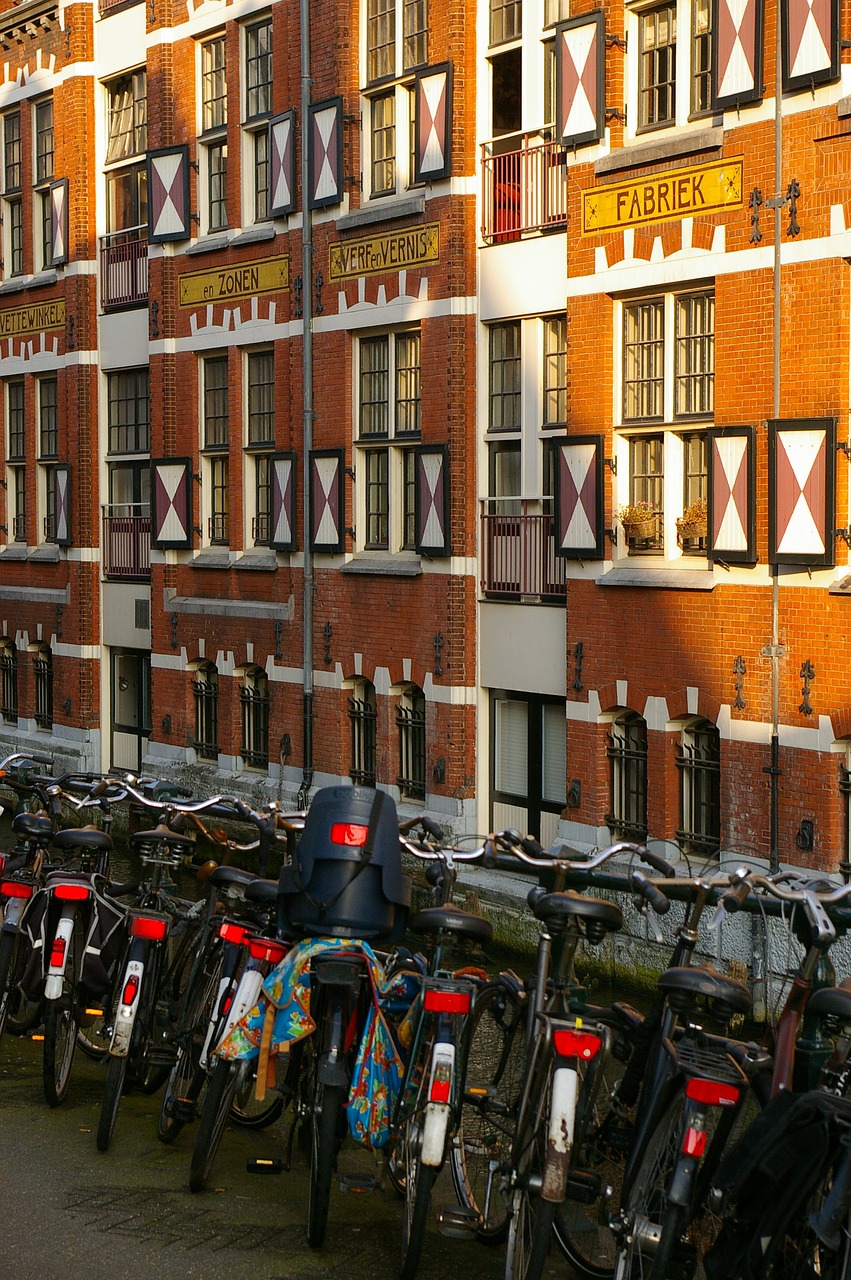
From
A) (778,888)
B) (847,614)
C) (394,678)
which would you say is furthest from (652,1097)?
(394,678)

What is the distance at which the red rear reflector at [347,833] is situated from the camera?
6.87 meters

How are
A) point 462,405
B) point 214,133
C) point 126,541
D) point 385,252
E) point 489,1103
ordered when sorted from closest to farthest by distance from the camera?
point 489,1103
point 462,405
point 385,252
point 214,133
point 126,541

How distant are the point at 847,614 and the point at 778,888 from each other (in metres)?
6.81

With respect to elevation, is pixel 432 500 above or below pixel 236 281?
below

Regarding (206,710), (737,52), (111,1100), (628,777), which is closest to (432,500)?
(628,777)

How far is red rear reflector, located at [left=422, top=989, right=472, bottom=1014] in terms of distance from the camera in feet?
19.7

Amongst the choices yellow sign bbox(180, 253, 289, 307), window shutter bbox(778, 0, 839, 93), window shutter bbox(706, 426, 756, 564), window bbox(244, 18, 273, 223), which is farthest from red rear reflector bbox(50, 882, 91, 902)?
window bbox(244, 18, 273, 223)

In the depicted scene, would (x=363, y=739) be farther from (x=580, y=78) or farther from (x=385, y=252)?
(x=580, y=78)

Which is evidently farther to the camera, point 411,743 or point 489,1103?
Answer: point 411,743

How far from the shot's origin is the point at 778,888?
18.6 ft

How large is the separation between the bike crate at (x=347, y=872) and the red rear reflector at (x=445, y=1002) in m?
0.88

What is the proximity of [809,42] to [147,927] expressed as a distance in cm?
814

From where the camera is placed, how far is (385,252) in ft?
56.5

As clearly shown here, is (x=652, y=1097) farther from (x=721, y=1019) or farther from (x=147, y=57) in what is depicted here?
(x=147, y=57)
